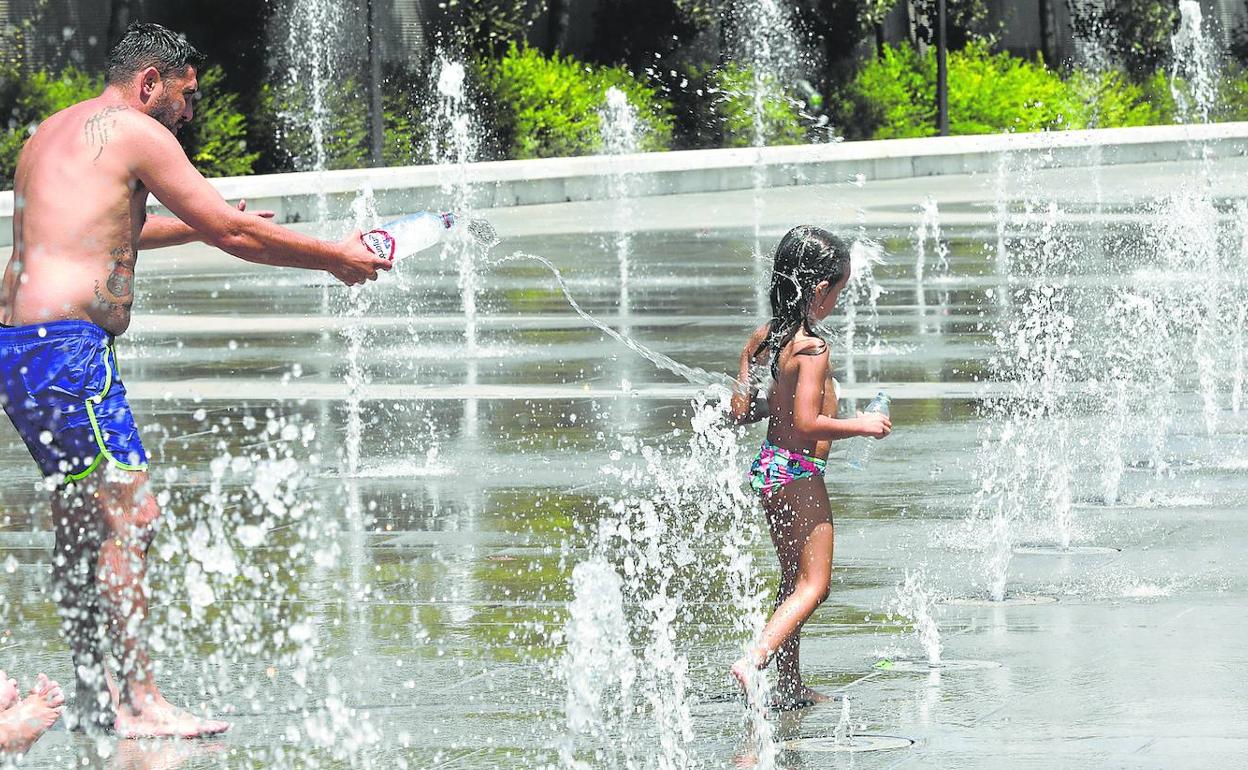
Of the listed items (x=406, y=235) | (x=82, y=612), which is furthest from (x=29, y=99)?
(x=82, y=612)

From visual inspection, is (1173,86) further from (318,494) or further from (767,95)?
(318,494)

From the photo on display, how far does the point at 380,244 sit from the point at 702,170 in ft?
75.3

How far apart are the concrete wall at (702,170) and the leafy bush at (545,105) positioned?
2413 mm

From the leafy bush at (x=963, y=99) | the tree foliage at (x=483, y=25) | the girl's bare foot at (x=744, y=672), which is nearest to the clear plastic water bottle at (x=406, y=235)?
the girl's bare foot at (x=744, y=672)

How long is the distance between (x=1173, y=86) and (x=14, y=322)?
40.9 m

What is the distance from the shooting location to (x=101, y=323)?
5496mm

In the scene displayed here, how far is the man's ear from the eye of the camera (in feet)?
18.4

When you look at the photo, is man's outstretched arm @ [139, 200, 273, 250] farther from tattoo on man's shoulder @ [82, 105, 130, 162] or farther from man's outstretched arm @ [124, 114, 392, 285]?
tattoo on man's shoulder @ [82, 105, 130, 162]

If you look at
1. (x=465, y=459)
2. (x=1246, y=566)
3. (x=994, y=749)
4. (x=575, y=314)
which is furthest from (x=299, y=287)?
(x=994, y=749)

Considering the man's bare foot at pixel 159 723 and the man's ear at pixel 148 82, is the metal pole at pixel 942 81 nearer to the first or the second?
the man's ear at pixel 148 82

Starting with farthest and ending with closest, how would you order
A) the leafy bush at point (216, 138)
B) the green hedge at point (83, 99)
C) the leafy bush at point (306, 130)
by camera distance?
the leafy bush at point (306, 130) → the leafy bush at point (216, 138) → the green hedge at point (83, 99)

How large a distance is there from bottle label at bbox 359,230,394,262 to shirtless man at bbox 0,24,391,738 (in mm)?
84

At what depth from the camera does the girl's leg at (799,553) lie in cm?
564

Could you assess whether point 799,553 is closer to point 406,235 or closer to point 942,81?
point 406,235
